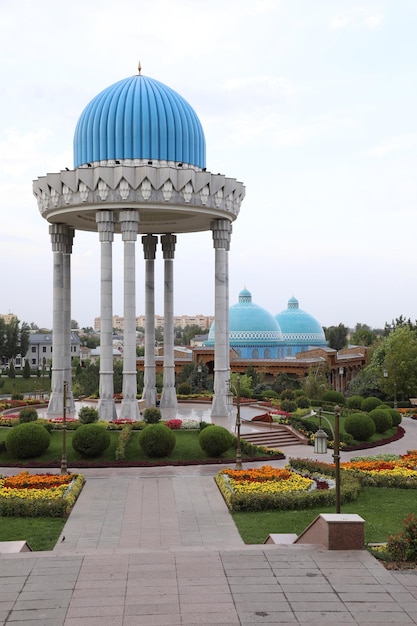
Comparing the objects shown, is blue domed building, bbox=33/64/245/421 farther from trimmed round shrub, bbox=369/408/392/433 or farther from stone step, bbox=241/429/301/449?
trimmed round shrub, bbox=369/408/392/433

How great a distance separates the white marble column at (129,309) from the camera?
38094 millimetres

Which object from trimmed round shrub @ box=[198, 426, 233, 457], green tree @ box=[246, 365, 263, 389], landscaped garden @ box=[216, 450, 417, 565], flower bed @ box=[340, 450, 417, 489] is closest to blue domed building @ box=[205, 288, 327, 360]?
green tree @ box=[246, 365, 263, 389]

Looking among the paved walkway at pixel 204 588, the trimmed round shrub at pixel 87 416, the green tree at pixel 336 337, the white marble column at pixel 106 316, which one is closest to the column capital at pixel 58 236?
the white marble column at pixel 106 316

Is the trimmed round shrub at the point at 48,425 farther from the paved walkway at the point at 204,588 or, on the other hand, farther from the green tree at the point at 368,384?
the green tree at the point at 368,384

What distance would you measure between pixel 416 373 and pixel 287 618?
52032 mm

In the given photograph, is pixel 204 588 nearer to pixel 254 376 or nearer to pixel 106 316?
pixel 106 316

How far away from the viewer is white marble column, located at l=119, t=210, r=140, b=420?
38094 mm

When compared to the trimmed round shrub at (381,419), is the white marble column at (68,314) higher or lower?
higher

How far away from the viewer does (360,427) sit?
4019 cm

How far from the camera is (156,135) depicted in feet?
130

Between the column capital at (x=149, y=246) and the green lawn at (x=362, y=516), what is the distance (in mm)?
27326

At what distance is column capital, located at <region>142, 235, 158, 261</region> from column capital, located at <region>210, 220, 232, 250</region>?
8.29 m

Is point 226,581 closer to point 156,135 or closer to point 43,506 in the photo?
point 43,506

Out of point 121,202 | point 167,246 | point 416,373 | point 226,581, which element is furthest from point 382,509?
point 416,373
